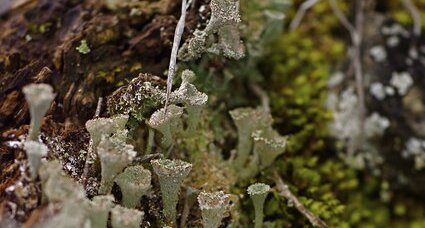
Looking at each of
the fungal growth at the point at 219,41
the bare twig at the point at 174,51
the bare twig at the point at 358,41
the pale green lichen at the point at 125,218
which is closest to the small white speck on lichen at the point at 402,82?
the bare twig at the point at 358,41

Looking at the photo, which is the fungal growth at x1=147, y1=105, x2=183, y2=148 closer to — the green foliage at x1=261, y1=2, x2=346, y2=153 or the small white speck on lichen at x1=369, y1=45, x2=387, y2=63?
the green foliage at x1=261, y1=2, x2=346, y2=153

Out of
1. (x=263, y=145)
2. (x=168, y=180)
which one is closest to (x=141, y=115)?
(x=168, y=180)

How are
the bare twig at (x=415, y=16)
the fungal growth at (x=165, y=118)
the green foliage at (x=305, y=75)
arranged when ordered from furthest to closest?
the bare twig at (x=415, y=16), the green foliage at (x=305, y=75), the fungal growth at (x=165, y=118)

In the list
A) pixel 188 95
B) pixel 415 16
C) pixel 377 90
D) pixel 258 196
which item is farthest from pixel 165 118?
pixel 415 16

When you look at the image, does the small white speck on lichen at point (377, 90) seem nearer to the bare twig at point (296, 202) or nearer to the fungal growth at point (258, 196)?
the bare twig at point (296, 202)

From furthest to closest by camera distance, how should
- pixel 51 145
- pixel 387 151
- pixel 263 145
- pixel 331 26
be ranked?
pixel 331 26 → pixel 387 151 → pixel 263 145 → pixel 51 145

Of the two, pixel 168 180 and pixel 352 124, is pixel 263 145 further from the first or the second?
pixel 352 124
